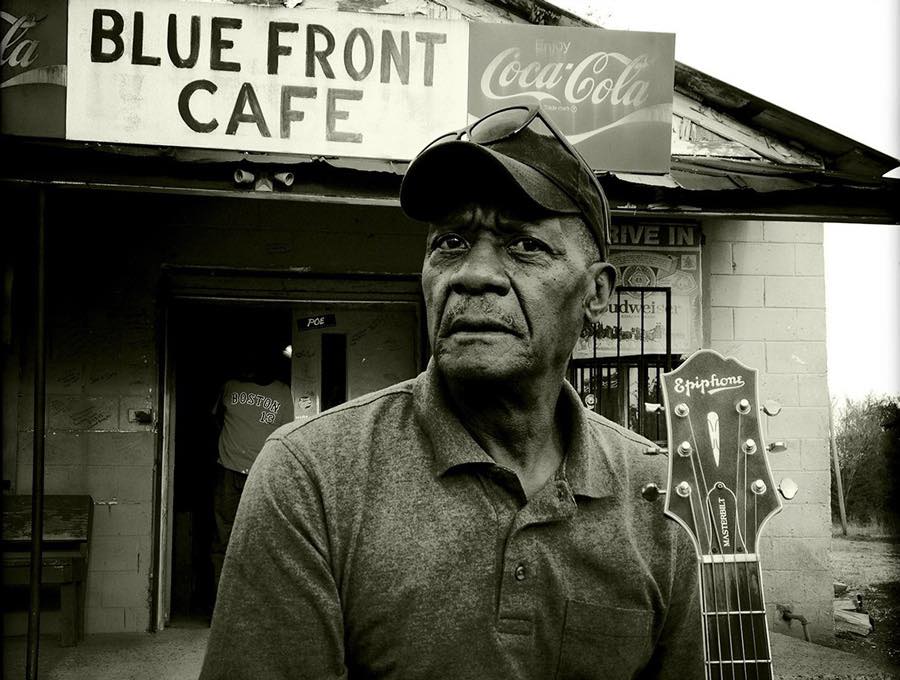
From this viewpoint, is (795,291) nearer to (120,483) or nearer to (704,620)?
(704,620)

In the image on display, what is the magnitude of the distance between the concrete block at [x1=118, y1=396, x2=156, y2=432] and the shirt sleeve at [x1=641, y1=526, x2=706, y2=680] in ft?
17.1

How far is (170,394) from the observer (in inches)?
259

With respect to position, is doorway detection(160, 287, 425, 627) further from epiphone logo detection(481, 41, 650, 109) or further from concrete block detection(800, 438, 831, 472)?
concrete block detection(800, 438, 831, 472)

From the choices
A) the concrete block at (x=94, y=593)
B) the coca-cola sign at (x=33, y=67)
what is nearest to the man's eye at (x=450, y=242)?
the coca-cola sign at (x=33, y=67)

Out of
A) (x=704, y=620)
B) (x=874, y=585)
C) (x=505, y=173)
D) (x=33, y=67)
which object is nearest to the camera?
(x=505, y=173)

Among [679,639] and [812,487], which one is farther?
[812,487]

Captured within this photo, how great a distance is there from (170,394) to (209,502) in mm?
1449

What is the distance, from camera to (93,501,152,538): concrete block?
6.18 meters

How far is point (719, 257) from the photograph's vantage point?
21.0ft

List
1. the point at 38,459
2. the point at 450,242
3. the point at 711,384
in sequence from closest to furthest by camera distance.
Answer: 1. the point at 450,242
2. the point at 711,384
3. the point at 38,459

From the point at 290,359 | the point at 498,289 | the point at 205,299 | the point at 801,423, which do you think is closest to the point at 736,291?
the point at 801,423

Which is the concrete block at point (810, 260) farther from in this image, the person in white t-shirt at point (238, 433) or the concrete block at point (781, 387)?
the person in white t-shirt at point (238, 433)

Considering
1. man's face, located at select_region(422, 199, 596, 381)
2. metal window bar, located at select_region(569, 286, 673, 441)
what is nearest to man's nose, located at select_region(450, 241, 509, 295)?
man's face, located at select_region(422, 199, 596, 381)

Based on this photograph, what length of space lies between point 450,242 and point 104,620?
5557mm
